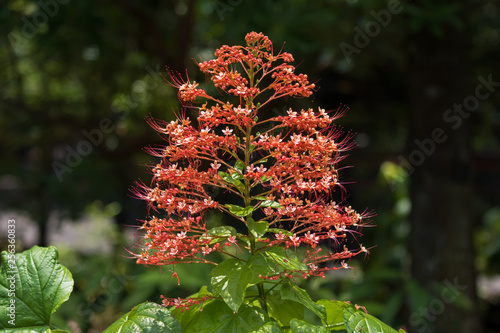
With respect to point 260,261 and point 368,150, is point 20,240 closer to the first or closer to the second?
point 368,150

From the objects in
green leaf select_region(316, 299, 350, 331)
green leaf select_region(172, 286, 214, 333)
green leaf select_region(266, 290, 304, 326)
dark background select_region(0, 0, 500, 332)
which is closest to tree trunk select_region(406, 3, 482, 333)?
dark background select_region(0, 0, 500, 332)

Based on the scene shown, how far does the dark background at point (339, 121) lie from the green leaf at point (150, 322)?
1.66 m

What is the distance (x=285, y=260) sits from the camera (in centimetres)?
119

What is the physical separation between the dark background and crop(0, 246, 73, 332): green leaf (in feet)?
5.38

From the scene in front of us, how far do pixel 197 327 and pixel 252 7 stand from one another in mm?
2470

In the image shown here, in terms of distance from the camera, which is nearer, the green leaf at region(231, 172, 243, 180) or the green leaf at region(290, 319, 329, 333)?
the green leaf at region(290, 319, 329, 333)

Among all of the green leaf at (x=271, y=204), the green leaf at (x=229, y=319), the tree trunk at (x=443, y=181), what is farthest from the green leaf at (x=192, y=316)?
the tree trunk at (x=443, y=181)

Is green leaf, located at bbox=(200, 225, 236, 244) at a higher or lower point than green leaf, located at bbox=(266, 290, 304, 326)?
higher

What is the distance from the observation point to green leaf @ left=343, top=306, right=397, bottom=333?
1.16 meters

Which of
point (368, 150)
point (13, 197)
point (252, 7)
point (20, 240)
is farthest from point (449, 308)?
point (13, 197)

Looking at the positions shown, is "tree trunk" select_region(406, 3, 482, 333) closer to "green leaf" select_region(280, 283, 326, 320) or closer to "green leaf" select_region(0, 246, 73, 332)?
"green leaf" select_region(280, 283, 326, 320)

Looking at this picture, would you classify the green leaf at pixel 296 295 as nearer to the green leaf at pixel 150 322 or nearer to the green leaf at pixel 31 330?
the green leaf at pixel 150 322

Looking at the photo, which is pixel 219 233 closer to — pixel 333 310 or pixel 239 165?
pixel 239 165

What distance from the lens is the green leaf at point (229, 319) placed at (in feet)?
3.75
